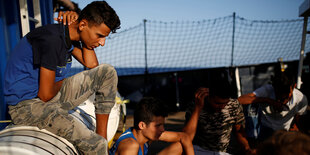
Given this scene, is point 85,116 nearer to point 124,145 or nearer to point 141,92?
point 124,145

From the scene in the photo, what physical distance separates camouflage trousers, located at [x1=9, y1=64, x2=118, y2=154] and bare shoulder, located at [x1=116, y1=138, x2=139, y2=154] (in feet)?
0.31

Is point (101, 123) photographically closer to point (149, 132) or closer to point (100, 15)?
point (149, 132)

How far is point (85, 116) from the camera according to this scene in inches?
74.4

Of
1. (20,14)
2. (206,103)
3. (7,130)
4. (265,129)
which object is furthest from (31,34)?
(265,129)

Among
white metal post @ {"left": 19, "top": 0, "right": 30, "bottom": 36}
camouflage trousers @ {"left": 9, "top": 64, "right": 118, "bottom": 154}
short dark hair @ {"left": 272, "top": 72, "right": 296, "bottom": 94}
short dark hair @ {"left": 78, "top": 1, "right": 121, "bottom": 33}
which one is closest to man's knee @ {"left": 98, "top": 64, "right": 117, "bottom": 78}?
camouflage trousers @ {"left": 9, "top": 64, "right": 118, "bottom": 154}

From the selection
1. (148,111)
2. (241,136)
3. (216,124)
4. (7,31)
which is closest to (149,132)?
(148,111)

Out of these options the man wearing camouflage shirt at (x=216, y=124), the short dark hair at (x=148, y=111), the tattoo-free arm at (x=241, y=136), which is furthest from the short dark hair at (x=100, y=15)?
the tattoo-free arm at (x=241, y=136)

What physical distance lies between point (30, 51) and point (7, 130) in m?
0.44

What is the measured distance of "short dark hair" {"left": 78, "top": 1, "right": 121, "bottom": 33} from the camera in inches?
59.4

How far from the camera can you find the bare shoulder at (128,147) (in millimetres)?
1456

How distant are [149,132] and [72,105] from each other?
0.58 m

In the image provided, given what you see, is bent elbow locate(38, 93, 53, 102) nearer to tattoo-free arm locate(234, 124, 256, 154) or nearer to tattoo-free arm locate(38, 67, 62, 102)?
tattoo-free arm locate(38, 67, 62, 102)

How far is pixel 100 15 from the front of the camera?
59.9 inches

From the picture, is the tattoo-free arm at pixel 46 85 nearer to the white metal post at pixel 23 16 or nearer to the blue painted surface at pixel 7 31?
the blue painted surface at pixel 7 31
